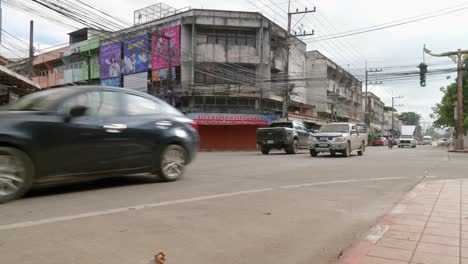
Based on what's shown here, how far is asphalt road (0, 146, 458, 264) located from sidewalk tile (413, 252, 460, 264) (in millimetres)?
692

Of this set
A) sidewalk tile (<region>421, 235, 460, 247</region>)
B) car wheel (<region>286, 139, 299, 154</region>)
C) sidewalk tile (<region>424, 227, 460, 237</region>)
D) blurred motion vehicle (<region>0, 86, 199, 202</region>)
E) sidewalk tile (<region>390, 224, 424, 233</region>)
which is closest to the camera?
sidewalk tile (<region>421, 235, 460, 247</region>)

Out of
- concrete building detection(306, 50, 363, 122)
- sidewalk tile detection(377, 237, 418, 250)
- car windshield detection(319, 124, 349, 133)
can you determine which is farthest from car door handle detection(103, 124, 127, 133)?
concrete building detection(306, 50, 363, 122)

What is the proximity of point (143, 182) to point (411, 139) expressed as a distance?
42075 mm

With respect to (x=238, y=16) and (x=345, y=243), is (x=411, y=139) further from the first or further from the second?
(x=345, y=243)

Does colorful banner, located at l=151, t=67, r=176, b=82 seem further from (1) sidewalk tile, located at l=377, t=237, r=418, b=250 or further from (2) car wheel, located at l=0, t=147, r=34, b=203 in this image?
(1) sidewalk tile, located at l=377, t=237, r=418, b=250

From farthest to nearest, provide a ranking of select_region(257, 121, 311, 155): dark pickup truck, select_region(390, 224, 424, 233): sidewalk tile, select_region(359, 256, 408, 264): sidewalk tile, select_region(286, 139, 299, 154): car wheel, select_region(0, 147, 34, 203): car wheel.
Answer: select_region(286, 139, 299, 154): car wheel < select_region(257, 121, 311, 155): dark pickup truck < select_region(0, 147, 34, 203): car wheel < select_region(390, 224, 424, 233): sidewalk tile < select_region(359, 256, 408, 264): sidewalk tile

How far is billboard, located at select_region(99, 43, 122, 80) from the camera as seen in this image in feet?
119

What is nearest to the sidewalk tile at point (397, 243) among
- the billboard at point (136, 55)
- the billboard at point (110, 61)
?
the billboard at point (136, 55)

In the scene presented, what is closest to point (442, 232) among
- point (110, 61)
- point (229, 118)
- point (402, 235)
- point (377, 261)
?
point (402, 235)

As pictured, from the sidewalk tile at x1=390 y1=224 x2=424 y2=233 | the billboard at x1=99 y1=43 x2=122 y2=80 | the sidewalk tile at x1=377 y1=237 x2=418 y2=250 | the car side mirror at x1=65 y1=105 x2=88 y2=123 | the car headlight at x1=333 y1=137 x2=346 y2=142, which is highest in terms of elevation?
the billboard at x1=99 y1=43 x2=122 y2=80

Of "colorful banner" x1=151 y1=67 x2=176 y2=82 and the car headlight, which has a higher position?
"colorful banner" x1=151 y1=67 x2=176 y2=82

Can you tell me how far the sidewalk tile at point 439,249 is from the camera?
10.8 feet

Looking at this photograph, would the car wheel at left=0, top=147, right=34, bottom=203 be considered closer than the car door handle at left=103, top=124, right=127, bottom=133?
Yes

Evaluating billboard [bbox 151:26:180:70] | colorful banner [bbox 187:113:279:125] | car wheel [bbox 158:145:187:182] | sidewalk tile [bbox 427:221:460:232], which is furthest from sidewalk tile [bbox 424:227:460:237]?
billboard [bbox 151:26:180:70]
